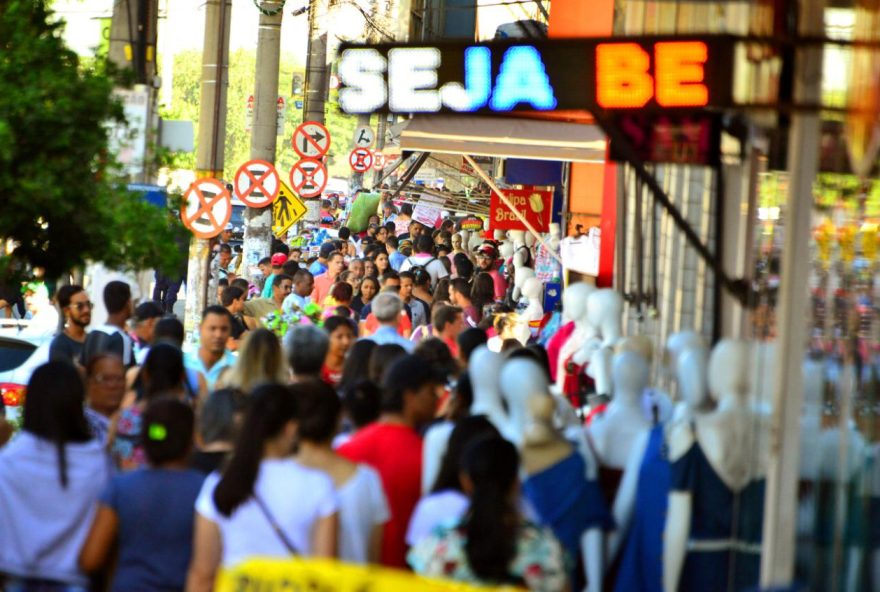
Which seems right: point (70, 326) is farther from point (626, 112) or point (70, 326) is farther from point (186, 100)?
point (186, 100)

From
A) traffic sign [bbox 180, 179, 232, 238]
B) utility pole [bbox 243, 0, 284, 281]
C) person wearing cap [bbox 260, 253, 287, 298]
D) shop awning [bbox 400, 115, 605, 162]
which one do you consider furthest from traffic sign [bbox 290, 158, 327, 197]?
shop awning [bbox 400, 115, 605, 162]

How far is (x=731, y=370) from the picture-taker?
23.4 feet

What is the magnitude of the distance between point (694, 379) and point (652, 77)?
1407 millimetres

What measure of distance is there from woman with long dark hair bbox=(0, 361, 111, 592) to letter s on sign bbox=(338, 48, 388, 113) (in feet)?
8.08

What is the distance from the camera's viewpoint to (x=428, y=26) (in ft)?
92.7

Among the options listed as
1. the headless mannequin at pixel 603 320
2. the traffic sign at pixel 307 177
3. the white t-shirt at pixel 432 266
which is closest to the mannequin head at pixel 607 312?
the headless mannequin at pixel 603 320

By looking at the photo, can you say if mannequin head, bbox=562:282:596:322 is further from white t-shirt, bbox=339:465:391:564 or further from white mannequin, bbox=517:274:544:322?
white mannequin, bbox=517:274:544:322

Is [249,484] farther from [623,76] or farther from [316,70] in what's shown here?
[316,70]

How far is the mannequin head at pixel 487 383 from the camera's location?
7695 mm

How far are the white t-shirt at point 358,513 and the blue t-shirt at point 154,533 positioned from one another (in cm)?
57

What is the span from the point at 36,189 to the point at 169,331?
1447mm

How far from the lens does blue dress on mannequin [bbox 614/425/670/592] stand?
24.0ft

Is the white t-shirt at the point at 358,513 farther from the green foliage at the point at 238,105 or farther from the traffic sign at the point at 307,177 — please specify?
the green foliage at the point at 238,105

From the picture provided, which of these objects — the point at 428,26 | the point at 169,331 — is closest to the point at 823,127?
the point at 169,331
